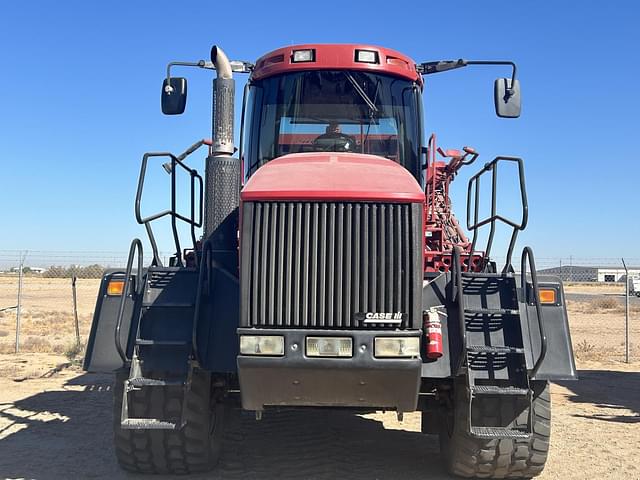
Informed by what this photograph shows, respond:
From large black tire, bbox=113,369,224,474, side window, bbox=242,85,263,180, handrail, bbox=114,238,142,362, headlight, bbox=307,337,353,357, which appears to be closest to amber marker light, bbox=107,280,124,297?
handrail, bbox=114,238,142,362

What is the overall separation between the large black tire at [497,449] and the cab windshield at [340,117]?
1997 millimetres

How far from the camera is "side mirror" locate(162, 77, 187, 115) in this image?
20.7 feet

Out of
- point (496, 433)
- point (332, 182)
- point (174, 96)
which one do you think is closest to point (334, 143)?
point (332, 182)

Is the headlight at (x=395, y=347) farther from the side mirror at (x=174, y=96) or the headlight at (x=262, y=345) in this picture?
the side mirror at (x=174, y=96)

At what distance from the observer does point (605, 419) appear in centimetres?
823

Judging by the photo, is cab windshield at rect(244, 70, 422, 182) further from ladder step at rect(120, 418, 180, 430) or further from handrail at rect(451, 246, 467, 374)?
ladder step at rect(120, 418, 180, 430)

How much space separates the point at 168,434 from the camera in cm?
522

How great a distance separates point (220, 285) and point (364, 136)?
5.80ft

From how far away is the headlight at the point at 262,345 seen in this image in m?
4.18

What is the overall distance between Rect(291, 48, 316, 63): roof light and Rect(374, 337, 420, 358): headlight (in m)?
2.66

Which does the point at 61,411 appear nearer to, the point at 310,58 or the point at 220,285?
the point at 220,285

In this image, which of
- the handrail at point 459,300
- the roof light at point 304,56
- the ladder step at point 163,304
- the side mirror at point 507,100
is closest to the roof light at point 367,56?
the roof light at point 304,56

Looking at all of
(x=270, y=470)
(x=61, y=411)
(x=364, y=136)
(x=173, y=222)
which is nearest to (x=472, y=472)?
(x=270, y=470)

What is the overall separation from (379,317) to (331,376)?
467 mm
